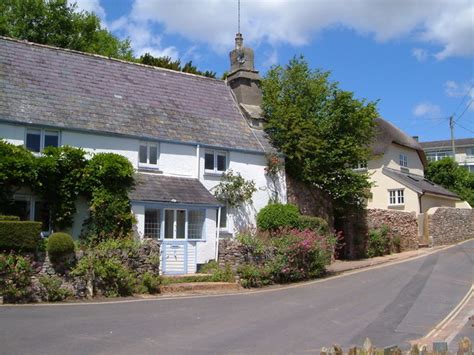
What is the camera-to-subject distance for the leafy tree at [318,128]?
2633 cm

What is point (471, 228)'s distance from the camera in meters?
40.9

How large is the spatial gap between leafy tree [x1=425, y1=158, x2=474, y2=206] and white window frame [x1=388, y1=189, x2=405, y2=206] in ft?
46.6

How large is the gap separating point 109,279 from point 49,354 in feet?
25.0

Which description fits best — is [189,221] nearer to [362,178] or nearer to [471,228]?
[362,178]

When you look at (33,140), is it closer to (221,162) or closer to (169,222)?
(169,222)

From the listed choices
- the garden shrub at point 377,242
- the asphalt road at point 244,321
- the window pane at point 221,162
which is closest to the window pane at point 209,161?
the window pane at point 221,162

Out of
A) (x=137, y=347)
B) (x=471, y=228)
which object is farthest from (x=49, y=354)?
(x=471, y=228)

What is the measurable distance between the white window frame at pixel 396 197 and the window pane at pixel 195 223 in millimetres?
21525

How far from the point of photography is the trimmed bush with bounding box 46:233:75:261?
51.2 ft

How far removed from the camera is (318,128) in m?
26.8

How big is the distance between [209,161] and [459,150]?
70.8 meters

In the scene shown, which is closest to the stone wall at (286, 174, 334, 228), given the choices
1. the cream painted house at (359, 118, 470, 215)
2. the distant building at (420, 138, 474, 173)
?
the cream painted house at (359, 118, 470, 215)

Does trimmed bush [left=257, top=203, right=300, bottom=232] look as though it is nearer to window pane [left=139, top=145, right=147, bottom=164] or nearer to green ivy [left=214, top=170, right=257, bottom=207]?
green ivy [left=214, top=170, right=257, bottom=207]

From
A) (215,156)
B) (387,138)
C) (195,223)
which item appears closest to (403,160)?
(387,138)
